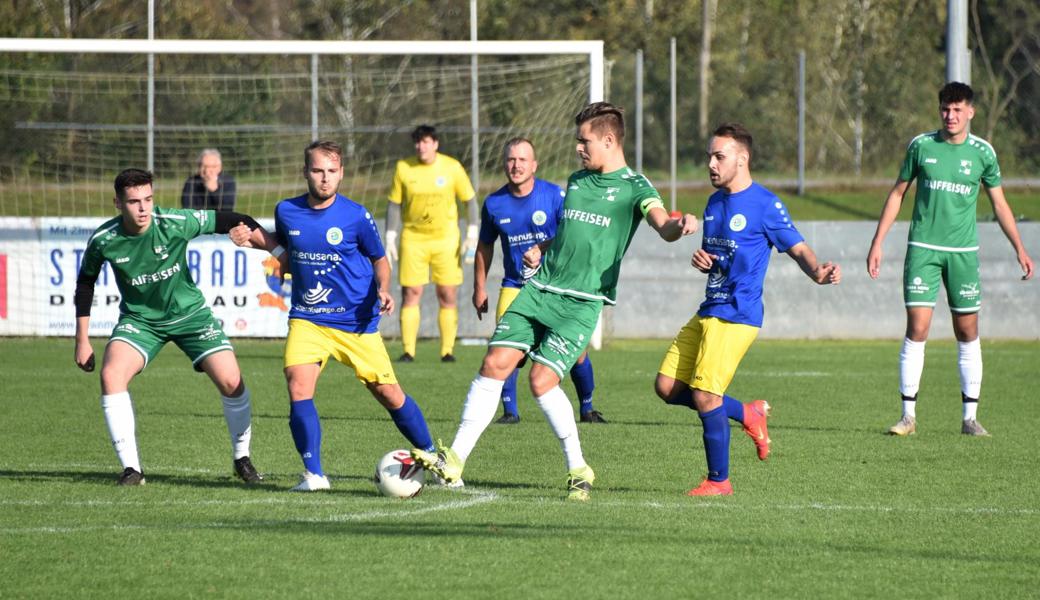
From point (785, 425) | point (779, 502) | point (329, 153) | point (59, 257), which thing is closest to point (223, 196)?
point (59, 257)

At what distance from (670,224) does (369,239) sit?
1.68m

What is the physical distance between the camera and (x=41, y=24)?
30031 mm

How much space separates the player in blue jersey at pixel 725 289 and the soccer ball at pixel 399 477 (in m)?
1.30

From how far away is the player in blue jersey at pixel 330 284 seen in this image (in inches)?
299

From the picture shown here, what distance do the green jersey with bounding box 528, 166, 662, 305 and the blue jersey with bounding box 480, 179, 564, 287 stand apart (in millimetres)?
2972

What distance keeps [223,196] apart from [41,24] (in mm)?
16010

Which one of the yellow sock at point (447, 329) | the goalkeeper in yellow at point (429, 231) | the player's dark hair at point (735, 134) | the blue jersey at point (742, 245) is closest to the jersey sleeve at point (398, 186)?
the goalkeeper in yellow at point (429, 231)

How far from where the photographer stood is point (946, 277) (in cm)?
998

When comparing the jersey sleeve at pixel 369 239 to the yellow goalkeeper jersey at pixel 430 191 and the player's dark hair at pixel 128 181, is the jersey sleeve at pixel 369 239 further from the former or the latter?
the yellow goalkeeper jersey at pixel 430 191

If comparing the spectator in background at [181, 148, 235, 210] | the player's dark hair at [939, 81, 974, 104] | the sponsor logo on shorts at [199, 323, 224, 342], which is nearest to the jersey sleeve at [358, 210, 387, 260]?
the sponsor logo on shorts at [199, 323, 224, 342]

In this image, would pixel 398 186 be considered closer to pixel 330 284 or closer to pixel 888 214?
pixel 888 214

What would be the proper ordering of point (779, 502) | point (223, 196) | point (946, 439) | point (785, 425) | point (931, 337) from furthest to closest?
point (931, 337), point (223, 196), point (785, 425), point (946, 439), point (779, 502)

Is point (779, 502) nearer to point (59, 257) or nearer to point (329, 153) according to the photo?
point (329, 153)

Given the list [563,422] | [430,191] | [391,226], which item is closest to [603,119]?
[563,422]
